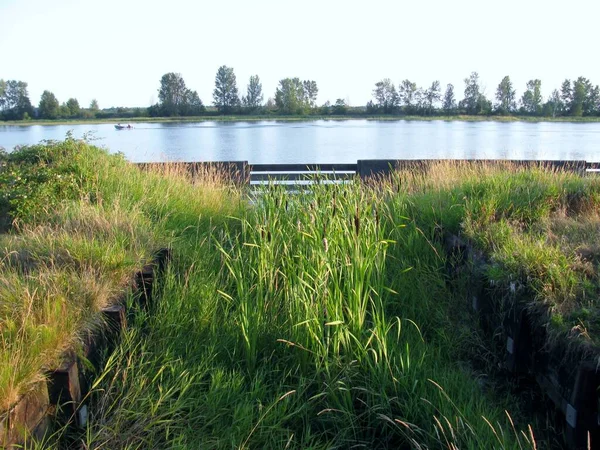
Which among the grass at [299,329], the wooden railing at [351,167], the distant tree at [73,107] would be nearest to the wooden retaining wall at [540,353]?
the grass at [299,329]

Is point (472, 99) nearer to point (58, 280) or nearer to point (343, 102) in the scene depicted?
point (343, 102)

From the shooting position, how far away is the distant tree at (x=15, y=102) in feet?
140

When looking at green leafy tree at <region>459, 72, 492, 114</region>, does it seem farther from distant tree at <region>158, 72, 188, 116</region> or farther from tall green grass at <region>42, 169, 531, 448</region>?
tall green grass at <region>42, 169, 531, 448</region>

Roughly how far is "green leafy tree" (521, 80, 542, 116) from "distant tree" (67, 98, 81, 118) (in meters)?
47.6

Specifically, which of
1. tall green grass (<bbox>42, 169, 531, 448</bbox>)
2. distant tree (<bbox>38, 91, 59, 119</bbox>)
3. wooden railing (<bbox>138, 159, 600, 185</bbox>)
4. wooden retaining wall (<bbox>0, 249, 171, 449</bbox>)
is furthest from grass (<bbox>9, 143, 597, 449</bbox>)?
distant tree (<bbox>38, 91, 59, 119</bbox>)

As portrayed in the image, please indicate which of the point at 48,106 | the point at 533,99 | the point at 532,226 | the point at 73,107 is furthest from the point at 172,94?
the point at 532,226

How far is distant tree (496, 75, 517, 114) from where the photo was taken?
65438mm

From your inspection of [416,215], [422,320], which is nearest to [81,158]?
[416,215]

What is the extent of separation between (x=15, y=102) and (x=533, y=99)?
5204 cm

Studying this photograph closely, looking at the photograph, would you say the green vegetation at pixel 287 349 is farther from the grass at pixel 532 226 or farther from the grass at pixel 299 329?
the grass at pixel 532 226

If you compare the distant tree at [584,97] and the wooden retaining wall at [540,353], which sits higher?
the distant tree at [584,97]

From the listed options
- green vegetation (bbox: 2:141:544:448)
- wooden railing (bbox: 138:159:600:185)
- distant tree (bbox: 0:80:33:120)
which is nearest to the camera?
green vegetation (bbox: 2:141:544:448)

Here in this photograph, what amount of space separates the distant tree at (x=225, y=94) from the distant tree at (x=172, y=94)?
500 cm

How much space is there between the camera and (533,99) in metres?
63.1
